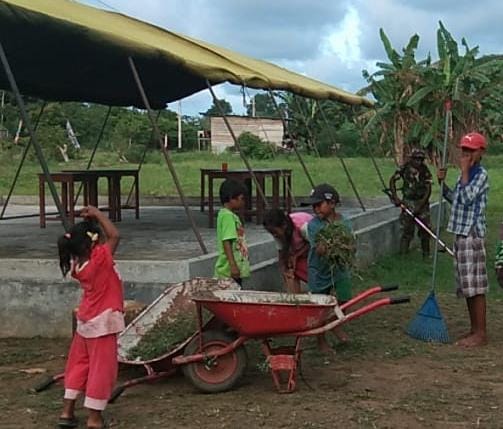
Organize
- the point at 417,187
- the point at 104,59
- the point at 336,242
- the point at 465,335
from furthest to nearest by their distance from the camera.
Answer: the point at 417,187 → the point at 104,59 → the point at 465,335 → the point at 336,242

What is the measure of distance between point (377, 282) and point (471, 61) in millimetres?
15395

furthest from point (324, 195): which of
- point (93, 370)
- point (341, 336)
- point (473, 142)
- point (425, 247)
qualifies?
point (425, 247)

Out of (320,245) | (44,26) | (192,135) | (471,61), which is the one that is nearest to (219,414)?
(320,245)

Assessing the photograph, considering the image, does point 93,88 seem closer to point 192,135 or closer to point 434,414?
point 434,414

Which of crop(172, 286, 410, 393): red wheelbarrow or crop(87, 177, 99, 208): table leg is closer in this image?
crop(172, 286, 410, 393): red wheelbarrow

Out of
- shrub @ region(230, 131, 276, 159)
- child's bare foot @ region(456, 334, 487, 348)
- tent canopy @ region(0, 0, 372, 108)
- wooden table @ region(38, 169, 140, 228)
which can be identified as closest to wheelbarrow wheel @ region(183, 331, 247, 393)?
child's bare foot @ region(456, 334, 487, 348)

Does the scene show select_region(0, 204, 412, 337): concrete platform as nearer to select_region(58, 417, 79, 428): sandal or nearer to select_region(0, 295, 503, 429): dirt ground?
select_region(0, 295, 503, 429): dirt ground

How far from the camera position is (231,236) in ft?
20.9

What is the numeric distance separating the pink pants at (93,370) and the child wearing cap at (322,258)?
77.7 inches

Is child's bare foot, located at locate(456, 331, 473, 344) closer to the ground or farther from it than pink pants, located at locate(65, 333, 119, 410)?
closer to the ground

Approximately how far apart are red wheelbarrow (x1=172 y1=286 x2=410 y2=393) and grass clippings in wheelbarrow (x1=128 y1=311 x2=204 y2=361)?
176 millimetres

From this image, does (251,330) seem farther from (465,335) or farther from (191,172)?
(191,172)

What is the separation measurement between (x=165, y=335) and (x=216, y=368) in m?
0.46

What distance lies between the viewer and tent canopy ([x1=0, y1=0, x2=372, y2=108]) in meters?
7.71
